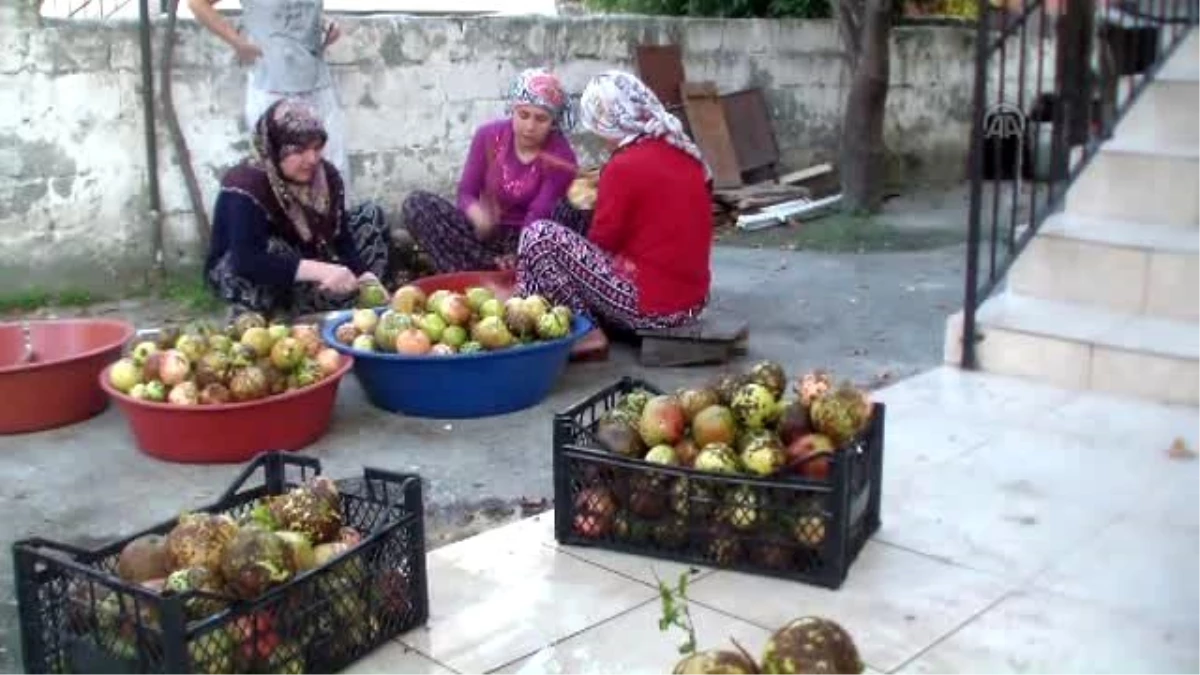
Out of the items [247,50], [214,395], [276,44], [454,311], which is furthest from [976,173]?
[247,50]

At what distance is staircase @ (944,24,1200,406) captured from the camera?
477cm

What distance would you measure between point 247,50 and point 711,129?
3.87 m

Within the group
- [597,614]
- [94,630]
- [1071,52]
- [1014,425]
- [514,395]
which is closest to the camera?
[94,630]

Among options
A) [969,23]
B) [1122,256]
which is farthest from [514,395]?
[969,23]

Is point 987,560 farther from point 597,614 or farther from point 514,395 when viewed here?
point 514,395

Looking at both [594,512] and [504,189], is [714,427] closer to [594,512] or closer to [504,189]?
[594,512]

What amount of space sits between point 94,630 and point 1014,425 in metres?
2.99

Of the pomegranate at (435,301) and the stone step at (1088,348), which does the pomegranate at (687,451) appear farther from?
the stone step at (1088,348)

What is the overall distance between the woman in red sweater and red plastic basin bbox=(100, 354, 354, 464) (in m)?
1.22

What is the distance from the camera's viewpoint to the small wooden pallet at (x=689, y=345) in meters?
5.54

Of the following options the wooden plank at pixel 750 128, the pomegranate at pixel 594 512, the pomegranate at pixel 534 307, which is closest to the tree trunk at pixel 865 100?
the wooden plank at pixel 750 128

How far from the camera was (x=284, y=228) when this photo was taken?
5.52m

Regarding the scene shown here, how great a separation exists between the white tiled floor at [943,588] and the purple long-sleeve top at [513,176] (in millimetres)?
2359

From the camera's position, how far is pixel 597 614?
3176 millimetres
